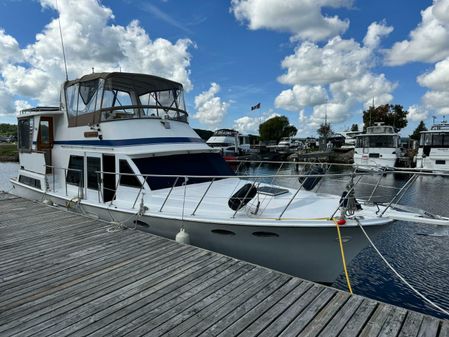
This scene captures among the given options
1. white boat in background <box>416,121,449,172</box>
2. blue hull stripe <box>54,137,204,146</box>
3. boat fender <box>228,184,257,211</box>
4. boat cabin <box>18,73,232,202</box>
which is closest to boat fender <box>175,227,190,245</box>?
boat fender <box>228,184,257,211</box>

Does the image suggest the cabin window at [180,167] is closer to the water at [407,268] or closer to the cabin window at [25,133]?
the water at [407,268]

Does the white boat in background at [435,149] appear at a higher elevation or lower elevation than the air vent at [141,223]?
higher

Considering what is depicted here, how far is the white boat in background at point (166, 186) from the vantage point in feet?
16.7

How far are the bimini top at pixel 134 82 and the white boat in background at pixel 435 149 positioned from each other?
2290cm

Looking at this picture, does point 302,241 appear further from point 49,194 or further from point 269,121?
point 269,121

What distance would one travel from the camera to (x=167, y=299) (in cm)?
369

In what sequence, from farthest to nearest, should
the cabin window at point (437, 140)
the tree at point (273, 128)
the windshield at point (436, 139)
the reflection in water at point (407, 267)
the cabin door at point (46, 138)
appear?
the tree at point (273, 128)
the cabin window at point (437, 140)
the windshield at point (436, 139)
the cabin door at point (46, 138)
the reflection in water at point (407, 267)

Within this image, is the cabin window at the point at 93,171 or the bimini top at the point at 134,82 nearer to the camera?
the cabin window at the point at 93,171

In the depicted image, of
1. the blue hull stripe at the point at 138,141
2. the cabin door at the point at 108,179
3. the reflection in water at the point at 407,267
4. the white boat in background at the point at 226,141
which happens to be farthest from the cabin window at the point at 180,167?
the white boat in background at the point at 226,141

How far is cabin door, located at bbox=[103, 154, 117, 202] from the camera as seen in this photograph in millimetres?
7246

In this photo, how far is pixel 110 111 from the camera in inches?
300

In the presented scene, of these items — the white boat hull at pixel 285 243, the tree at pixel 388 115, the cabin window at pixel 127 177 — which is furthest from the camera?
the tree at pixel 388 115

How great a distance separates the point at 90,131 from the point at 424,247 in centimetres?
934

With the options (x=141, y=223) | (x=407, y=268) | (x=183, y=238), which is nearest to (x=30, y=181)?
(x=141, y=223)
